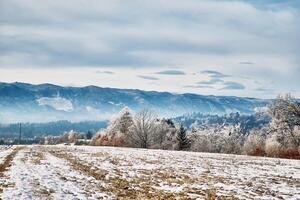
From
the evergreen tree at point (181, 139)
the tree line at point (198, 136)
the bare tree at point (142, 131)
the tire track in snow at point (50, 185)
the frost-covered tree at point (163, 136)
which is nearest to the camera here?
the tire track in snow at point (50, 185)

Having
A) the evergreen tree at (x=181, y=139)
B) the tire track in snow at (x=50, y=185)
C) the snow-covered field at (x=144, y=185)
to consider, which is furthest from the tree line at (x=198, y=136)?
the tire track in snow at (x=50, y=185)

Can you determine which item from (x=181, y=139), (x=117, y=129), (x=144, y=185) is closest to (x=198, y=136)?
(x=117, y=129)

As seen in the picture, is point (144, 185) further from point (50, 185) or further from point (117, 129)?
point (117, 129)

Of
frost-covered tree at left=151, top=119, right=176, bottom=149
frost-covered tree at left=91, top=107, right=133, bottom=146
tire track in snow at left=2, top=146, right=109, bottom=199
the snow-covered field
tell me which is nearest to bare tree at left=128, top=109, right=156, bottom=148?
frost-covered tree at left=151, top=119, right=176, bottom=149

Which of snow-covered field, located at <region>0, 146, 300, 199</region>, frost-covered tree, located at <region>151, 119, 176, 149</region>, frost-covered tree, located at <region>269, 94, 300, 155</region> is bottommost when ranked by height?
frost-covered tree, located at <region>151, 119, 176, 149</region>

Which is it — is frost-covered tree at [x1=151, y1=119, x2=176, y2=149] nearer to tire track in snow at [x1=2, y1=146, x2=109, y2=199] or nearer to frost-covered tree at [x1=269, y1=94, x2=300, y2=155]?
frost-covered tree at [x1=269, y1=94, x2=300, y2=155]

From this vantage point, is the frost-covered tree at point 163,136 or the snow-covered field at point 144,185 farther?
the frost-covered tree at point 163,136

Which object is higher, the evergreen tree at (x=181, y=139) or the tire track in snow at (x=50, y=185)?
the tire track in snow at (x=50, y=185)

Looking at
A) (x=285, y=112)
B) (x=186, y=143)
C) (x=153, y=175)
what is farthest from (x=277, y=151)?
(x=153, y=175)

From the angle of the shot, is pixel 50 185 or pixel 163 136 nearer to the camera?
pixel 50 185

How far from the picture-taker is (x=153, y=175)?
2952 cm

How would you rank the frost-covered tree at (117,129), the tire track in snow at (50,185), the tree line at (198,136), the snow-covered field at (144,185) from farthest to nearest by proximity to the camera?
the frost-covered tree at (117,129) → the tree line at (198,136) → the snow-covered field at (144,185) → the tire track in snow at (50,185)

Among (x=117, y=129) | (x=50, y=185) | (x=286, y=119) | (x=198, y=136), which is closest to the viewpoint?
(x=50, y=185)

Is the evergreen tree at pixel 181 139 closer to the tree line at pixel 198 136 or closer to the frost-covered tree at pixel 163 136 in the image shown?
the tree line at pixel 198 136
